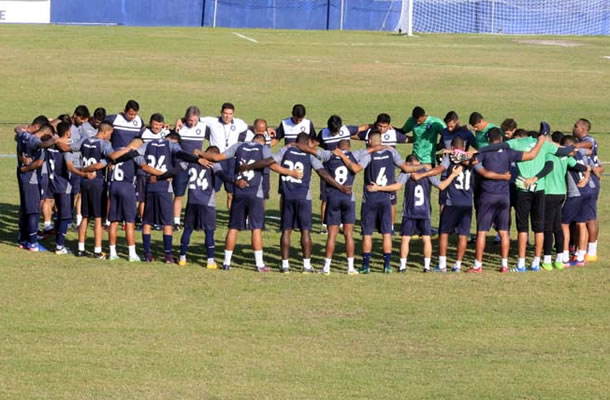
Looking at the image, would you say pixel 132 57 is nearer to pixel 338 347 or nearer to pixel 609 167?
pixel 609 167

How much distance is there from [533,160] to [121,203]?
246 inches

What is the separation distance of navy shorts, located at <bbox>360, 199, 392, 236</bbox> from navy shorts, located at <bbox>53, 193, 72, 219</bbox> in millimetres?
4777

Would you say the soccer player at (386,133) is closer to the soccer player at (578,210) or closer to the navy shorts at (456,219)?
the navy shorts at (456,219)

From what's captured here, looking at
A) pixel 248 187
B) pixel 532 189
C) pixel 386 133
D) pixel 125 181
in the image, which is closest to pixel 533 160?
A: pixel 532 189

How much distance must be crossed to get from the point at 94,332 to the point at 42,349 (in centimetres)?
92

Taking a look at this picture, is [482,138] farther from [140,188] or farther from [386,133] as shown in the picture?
[140,188]

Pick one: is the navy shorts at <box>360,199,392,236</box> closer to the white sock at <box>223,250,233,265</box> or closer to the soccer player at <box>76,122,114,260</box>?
the white sock at <box>223,250,233,265</box>

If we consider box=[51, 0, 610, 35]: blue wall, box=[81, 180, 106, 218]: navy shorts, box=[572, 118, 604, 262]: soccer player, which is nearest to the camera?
box=[81, 180, 106, 218]: navy shorts

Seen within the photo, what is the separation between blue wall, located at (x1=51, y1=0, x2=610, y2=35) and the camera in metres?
67.5

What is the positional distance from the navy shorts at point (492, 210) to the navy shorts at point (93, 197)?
229 inches

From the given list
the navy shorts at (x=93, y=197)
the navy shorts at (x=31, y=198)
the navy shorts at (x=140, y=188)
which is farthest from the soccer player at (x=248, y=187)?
the navy shorts at (x=140, y=188)

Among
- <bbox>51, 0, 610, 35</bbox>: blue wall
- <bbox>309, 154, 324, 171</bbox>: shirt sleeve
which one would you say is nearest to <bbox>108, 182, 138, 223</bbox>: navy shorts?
<bbox>309, 154, 324, 171</bbox>: shirt sleeve

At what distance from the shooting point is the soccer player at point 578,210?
63.9 feet

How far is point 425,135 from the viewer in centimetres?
2159
